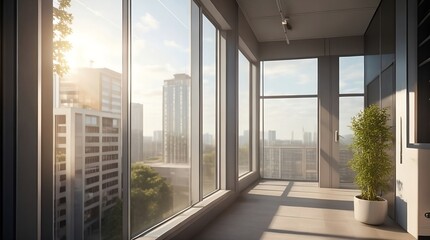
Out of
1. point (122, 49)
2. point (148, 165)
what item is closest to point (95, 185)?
point (148, 165)

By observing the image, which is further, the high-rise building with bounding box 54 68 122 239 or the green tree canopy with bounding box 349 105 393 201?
the green tree canopy with bounding box 349 105 393 201

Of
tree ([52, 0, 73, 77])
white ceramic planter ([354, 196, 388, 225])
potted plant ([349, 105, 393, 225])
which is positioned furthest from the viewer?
potted plant ([349, 105, 393, 225])

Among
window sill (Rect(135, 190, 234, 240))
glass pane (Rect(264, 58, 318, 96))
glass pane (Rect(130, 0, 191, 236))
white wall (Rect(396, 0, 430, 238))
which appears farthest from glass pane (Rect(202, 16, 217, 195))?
glass pane (Rect(264, 58, 318, 96))

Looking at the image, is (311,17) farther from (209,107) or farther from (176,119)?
(176,119)

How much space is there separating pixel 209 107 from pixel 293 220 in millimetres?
2265

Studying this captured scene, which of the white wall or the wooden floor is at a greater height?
the white wall

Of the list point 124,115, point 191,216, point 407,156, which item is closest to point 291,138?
point 407,156

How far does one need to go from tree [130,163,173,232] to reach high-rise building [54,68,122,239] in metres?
0.28

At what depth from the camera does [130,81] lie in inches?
115

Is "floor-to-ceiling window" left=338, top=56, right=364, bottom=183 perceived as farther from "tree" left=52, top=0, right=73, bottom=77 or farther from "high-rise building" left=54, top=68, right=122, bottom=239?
"tree" left=52, top=0, right=73, bottom=77

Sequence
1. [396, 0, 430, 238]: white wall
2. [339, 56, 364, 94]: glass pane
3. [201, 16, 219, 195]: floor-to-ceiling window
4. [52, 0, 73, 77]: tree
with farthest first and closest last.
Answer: [339, 56, 364, 94]: glass pane → [201, 16, 219, 195]: floor-to-ceiling window → [396, 0, 430, 238]: white wall → [52, 0, 73, 77]: tree

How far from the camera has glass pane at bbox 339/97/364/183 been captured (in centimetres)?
812

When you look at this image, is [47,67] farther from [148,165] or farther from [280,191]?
[280,191]

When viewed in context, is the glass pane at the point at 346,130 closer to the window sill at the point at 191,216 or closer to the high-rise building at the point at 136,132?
the window sill at the point at 191,216
